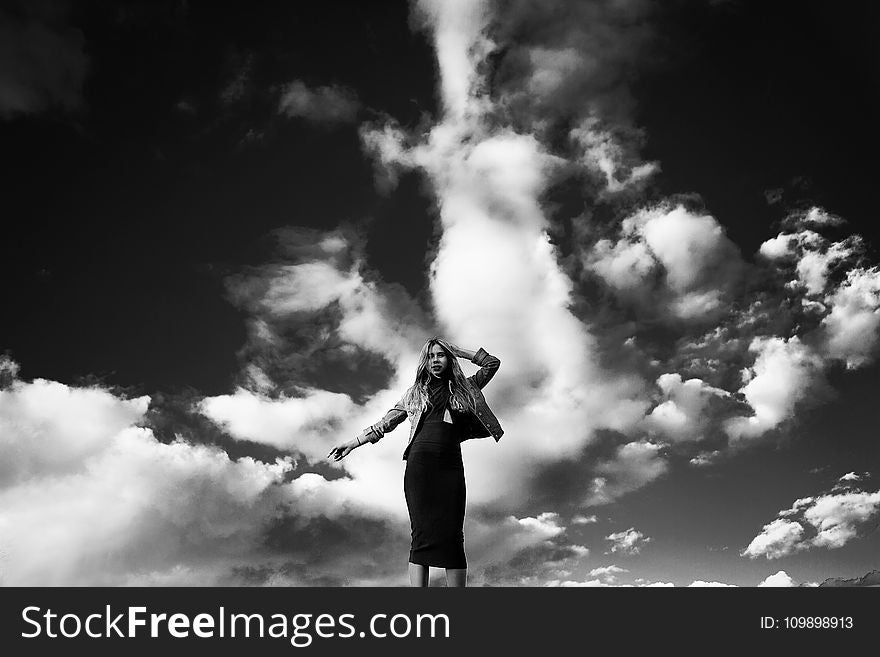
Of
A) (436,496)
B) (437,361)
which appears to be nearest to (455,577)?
(436,496)

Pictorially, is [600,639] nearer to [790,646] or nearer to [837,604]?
[790,646]

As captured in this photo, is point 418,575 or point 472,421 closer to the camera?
point 418,575

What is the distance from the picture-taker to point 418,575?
7074 millimetres

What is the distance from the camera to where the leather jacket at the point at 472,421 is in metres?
7.88

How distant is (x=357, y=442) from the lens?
784 cm

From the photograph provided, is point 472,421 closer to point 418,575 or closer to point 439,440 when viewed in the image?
point 439,440

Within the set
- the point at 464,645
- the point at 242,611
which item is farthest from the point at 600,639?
the point at 242,611

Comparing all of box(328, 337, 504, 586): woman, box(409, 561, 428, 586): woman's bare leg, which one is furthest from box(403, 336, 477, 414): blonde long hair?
box(409, 561, 428, 586): woman's bare leg

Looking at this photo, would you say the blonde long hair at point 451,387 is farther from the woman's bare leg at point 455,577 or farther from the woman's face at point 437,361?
the woman's bare leg at point 455,577

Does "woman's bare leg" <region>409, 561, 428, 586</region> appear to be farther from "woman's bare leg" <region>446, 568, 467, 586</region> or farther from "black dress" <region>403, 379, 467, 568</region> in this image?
"woman's bare leg" <region>446, 568, 467, 586</region>

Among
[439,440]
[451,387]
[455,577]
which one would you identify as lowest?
[455,577]

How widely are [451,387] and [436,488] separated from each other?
49.0 inches

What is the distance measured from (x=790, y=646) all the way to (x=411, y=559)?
12.5ft

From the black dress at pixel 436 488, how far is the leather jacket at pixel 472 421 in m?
0.12
